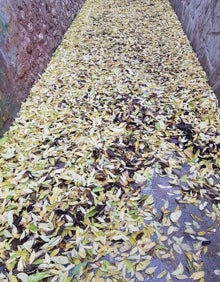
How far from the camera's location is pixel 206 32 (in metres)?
2.96

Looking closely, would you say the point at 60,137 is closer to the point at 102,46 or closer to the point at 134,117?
the point at 134,117

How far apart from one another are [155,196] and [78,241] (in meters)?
0.57

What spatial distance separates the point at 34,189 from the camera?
1.72 meters

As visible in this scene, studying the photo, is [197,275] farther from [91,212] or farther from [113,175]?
[113,175]

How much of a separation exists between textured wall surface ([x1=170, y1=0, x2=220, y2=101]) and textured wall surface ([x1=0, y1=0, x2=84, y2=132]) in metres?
1.91

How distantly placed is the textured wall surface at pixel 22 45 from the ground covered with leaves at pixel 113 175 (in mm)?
136

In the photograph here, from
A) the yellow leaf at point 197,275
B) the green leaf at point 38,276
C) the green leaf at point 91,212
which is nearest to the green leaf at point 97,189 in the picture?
the green leaf at point 91,212

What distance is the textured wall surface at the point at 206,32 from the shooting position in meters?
2.62

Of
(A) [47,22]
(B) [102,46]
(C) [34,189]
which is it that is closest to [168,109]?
(C) [34,189]

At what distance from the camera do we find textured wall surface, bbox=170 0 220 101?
2.62 meters

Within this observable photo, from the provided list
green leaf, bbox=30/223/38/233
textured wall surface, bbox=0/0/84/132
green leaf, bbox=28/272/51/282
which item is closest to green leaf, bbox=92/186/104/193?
green leaf, bbox=30/223/38/233

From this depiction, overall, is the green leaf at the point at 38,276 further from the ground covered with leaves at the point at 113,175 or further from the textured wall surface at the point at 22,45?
the textured wall surface at the point at 22,45

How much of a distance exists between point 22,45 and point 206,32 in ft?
6.79

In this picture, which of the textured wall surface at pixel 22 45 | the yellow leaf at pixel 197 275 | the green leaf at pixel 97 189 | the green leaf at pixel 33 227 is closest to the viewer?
the yellow leaf at pixel 197 275
